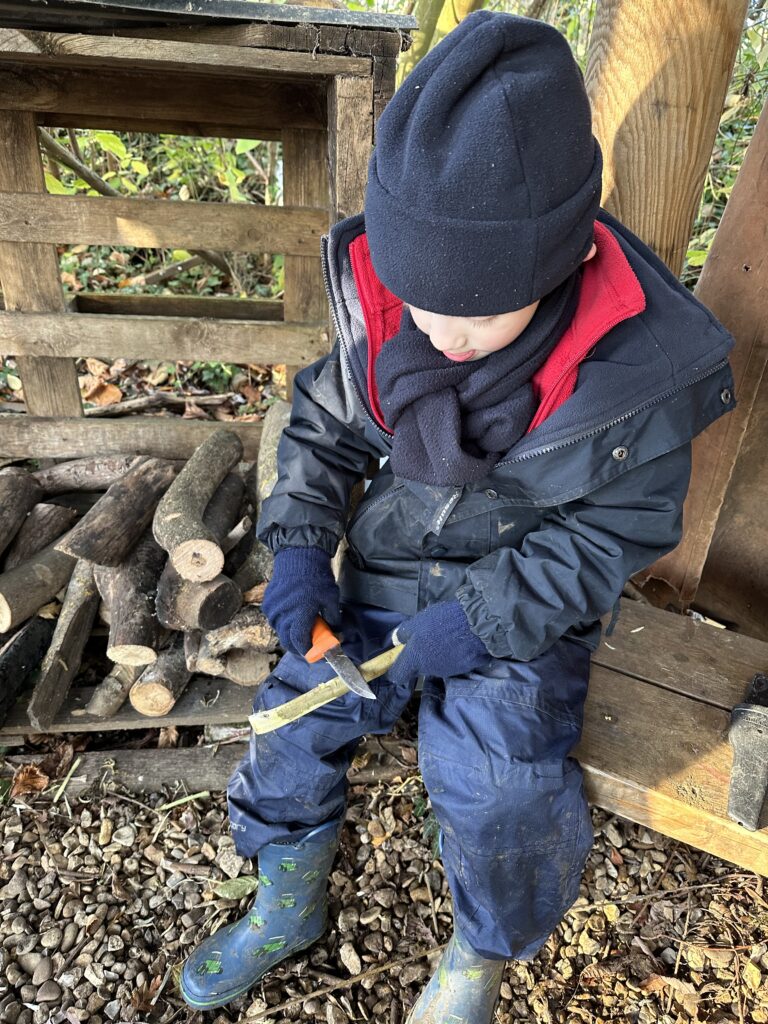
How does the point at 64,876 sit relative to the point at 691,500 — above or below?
below

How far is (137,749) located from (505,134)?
225cm

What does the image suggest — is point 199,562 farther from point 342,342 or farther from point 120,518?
point 342,342

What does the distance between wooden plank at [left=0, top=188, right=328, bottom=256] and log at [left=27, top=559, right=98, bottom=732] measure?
4.19 ft

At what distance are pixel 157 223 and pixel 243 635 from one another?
1638 millimetres

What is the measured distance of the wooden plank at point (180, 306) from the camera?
10.9 ft

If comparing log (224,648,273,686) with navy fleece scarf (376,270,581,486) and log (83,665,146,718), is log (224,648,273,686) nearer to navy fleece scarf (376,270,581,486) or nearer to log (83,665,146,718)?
log (83,665,146,718)

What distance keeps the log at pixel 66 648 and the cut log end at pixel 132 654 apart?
0.61 feet

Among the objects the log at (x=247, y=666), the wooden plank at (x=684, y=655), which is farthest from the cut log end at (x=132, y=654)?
the wooden plank at (x=684, y=655)

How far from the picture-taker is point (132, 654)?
2.41m

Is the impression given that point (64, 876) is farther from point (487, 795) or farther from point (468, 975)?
point (487, 795)

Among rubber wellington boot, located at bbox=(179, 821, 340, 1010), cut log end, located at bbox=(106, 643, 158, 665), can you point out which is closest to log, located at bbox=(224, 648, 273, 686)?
cut log end, located at bbox=(106, 643, 158, 665)

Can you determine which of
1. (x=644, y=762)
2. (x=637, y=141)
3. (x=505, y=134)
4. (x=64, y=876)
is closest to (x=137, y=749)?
(x=64, y=876)

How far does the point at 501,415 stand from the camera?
5.12 ft

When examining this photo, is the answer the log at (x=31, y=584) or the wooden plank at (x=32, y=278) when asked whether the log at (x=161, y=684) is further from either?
the wooden plank at (x=32, y=278)
